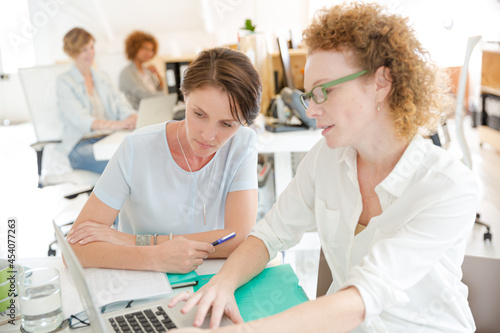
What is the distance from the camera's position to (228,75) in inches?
52.4

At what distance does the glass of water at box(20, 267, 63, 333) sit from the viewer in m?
0.93

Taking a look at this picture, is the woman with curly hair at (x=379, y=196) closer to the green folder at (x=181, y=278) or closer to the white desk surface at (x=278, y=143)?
the green folder at (x=181, y=278)

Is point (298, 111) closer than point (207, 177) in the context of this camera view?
No

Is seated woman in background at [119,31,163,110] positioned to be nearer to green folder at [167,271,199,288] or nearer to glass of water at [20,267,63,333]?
green folder at [167,271,199,288]

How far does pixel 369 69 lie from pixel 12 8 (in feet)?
13.9

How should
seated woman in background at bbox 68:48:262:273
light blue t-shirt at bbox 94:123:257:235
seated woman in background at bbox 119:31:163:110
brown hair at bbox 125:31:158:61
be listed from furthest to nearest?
brown hair at bbox 125:31:158:61, seated woman in background at bbox 119:31:163:110, light blue t-shirt at bbox 94:123:257:235, seated woman in background at bbox 68:48:262:273

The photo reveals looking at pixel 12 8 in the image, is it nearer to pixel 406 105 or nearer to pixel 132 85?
pixel 132 85

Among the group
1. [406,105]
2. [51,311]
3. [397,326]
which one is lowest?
[397,326]

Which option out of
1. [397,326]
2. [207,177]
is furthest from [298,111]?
[397,326]

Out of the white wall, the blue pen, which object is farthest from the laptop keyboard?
the white wall

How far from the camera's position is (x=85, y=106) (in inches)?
136

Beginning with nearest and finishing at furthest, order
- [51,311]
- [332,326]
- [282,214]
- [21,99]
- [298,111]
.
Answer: [332,326], [51,311], [282,214], [298,111], [21,99]

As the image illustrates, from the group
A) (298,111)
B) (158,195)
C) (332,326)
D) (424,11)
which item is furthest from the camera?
(424,11)

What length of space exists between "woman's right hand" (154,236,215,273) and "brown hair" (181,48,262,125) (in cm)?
39
